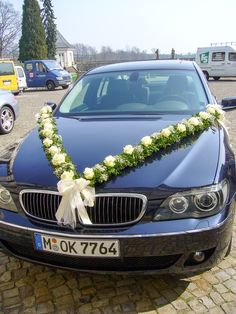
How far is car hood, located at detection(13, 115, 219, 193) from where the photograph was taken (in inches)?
98.5

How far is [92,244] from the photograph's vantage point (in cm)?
A: 243

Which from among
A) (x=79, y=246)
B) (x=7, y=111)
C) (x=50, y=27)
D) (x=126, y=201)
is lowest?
(x=7, y=111)

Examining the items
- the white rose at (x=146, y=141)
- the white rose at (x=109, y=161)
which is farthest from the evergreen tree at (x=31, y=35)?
the white rose at (x=109, y=161)

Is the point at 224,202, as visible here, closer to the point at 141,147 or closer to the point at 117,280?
the point at 141,147

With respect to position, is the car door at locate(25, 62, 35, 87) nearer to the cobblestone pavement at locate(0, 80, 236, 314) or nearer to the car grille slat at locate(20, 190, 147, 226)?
the cobblestone pavement at locate(0, 80, 236, 314)

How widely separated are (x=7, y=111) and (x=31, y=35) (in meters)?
44.3

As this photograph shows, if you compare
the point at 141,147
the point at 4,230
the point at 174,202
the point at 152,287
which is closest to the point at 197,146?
the point at 141,147

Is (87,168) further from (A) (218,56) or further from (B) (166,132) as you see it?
(A) (218,56)

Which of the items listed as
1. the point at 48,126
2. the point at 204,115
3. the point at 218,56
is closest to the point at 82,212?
the point at 48,126

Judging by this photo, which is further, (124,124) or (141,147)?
(124,124)

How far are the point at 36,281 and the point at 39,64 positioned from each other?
24360mm

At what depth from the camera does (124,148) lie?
2842mm

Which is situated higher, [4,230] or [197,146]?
[197,146]

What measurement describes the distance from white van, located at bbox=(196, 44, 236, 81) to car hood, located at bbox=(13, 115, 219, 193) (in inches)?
1032
